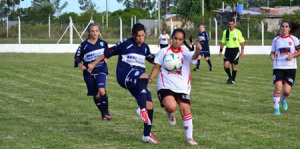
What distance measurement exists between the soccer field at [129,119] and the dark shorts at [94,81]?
0.57m

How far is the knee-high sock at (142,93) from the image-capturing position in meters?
8.16

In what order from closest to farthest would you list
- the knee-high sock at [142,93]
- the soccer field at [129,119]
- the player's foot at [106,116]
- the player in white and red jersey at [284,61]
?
the knee-high sock at [142,93]
the soccer field at [129,119]
the player's foot at [106,116]
the player in white and red jersey at [284,61]

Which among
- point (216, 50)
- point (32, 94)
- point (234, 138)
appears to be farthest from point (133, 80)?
point (216, 50)

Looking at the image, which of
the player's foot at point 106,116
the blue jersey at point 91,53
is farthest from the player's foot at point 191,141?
the blue jersey at point 91,53

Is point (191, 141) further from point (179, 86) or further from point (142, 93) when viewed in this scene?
point (142, 93)

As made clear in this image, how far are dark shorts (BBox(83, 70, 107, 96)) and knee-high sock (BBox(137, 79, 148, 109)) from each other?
2.00m

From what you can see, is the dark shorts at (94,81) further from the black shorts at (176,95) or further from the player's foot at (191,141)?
the player's foot at (191,141)

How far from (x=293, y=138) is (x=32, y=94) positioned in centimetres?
810

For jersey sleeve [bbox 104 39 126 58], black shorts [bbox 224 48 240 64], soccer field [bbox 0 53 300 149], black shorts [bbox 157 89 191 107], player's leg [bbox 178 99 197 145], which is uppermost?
jersey sleeve [bbox 104 39 126 58]

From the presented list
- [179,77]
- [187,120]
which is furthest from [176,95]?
[187,120]

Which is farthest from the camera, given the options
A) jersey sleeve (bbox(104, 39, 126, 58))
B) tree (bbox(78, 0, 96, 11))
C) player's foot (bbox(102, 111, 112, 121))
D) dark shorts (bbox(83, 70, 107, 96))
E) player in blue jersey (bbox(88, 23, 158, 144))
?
tree (bbox(78, 0, 96, 11))

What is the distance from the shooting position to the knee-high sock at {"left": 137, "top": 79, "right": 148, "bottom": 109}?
816 cm

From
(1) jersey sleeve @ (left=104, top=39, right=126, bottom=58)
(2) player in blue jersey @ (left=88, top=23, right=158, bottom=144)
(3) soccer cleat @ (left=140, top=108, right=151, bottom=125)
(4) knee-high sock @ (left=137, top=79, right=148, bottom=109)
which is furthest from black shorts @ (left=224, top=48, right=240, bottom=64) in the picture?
(3) soccer cleat @ (left=140, top=108, right=151, bottom=125)

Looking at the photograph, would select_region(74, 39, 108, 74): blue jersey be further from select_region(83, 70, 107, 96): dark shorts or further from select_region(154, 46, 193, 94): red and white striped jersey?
select_region(154, 46, 193, 94): red and white striped jersey
